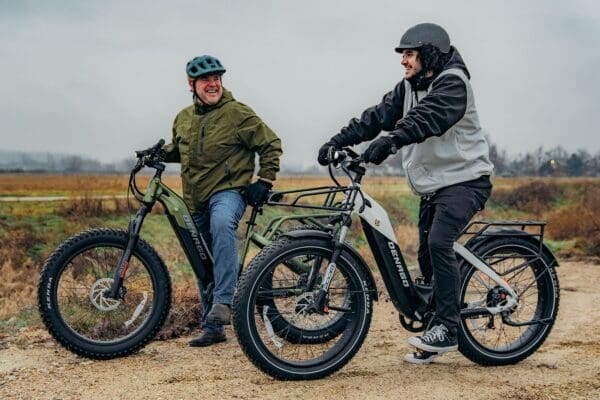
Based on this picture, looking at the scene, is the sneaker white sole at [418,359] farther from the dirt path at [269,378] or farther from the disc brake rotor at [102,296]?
the disc brake rotor at [102,296]

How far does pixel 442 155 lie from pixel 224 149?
1.66m

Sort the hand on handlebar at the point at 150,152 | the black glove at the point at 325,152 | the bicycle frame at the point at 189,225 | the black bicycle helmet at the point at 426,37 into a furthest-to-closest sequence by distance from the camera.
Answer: the hand on handlebar at the point at 150,152 < the bicycle frame at the point at 189,225 < the black glove at the point at 325,152 < the black bicycle helmet at the point at 426,37

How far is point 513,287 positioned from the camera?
196 inches

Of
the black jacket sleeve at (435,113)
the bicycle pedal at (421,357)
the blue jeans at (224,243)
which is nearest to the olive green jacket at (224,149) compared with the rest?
the blue jeans at (224,243)

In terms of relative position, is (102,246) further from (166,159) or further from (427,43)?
(427,43)

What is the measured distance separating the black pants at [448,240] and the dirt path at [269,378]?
45 cm

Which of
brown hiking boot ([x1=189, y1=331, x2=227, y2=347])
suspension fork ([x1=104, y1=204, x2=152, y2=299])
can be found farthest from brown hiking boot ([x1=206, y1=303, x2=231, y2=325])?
suspension fork ([x1=104, y1=204, x2=152, y2=299])

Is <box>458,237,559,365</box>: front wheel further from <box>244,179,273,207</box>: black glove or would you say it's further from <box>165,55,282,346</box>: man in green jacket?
<box>165,55,282,346</box>: man in green jacket

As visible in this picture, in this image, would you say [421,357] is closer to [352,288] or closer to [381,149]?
[352,288]

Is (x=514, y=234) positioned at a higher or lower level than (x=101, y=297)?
higher

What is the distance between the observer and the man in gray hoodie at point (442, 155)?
13.9 feet

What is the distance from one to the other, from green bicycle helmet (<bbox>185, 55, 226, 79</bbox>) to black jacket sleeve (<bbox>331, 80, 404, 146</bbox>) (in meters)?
1.05

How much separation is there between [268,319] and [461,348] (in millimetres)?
1348

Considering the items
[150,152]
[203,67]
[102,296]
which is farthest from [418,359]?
[203,67]
